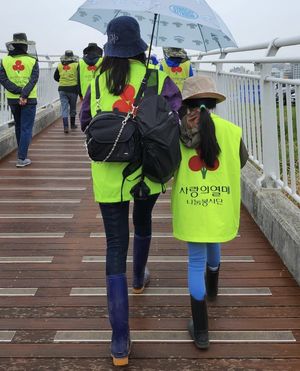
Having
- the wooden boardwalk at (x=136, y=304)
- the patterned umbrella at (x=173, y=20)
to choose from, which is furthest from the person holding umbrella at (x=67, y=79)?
the patterned umbrella at (x=173, y=20)

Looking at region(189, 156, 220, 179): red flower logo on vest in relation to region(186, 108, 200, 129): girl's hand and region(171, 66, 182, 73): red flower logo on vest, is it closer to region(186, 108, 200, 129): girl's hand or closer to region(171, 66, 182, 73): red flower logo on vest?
region(186, 108, 200, 129): girl's hand

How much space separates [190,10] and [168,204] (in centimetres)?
299

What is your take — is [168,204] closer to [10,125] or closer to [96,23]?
[96,23]

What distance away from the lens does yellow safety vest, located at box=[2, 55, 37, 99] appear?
22.4ft

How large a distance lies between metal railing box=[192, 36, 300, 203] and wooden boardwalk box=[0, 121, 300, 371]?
57 cm

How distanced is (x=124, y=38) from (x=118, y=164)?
0.62m

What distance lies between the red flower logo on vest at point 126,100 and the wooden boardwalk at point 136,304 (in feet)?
4.16

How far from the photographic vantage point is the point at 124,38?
2498mm

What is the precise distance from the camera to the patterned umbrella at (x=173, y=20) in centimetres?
269

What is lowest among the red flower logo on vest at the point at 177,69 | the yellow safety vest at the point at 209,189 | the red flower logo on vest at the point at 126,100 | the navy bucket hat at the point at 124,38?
the yellow safety vest at the point at 209,189

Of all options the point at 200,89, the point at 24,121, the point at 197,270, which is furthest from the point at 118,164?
the point at 24,121

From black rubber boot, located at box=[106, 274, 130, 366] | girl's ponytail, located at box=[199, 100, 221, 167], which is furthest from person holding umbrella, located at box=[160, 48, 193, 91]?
black rubber boot, located at box=[106, 274, 130, 366]

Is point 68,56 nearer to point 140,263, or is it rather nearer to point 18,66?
point 18,66

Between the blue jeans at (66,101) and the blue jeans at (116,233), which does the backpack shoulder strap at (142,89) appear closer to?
the blue jeans at (116,233)
